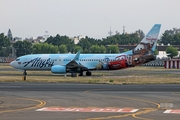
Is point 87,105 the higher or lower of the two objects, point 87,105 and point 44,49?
the lower

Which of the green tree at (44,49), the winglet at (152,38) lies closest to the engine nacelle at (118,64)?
the winglet at (152,38)

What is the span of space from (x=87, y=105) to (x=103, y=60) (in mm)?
41907

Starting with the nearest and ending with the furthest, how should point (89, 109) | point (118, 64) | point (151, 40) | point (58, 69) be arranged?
1. point (89, 109)
2. point (58, 69)
3. point (118, 64)
4. point (151, 40)

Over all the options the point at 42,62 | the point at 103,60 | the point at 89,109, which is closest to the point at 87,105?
the point at 89,109

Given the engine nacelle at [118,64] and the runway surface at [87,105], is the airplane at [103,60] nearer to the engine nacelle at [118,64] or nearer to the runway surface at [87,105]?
the engine nacelle at [118,64]

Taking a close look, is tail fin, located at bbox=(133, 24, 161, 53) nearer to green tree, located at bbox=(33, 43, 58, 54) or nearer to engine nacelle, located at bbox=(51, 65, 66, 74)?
engine nacelle, located at bbox=(51, 65, 66, 74)

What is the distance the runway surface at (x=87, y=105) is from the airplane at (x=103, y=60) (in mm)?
31517

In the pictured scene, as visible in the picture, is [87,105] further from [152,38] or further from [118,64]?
[152,38]

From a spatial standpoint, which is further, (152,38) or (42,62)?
(42,62)

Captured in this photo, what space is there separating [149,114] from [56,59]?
48.8 meters

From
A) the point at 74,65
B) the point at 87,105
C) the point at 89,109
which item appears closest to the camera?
the point at 89,109

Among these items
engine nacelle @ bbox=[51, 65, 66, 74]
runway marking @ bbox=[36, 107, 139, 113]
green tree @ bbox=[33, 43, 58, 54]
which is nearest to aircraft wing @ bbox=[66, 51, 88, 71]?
engine nacelle @ bbox=[51, 65, 66, 74]

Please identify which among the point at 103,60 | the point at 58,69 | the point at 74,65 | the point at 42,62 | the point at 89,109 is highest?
the point at 103,60

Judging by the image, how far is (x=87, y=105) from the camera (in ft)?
106
